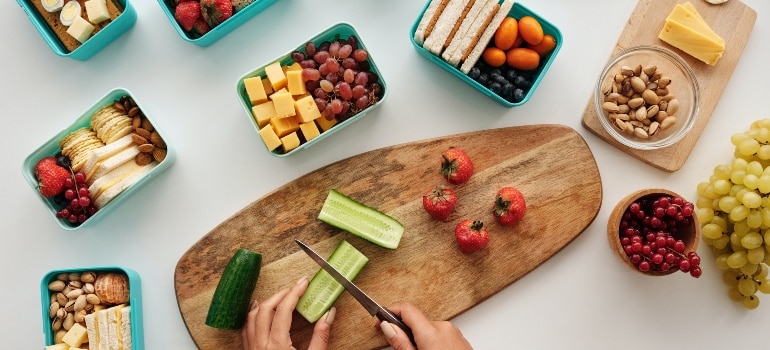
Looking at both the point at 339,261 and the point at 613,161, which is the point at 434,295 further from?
the point at 613,161

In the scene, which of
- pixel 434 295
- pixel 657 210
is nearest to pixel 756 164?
pixel 657 210

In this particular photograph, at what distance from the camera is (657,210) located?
1.70 meters

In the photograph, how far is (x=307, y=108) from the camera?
167cm

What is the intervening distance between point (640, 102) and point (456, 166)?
602 mm

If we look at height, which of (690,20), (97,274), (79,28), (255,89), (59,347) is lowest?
(59,347)

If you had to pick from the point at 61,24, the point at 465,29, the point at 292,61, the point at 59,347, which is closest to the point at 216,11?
the point at 292,61

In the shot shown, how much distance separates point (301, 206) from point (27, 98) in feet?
3.09

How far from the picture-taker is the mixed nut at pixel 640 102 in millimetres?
1783

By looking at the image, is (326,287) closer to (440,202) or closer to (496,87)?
(440,202)

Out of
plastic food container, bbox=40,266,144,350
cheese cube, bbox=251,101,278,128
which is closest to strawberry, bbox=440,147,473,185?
cheese cube, bbox=251,101,278,128

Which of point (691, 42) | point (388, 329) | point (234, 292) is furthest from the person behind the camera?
point (691, 42)

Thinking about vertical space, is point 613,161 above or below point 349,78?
below

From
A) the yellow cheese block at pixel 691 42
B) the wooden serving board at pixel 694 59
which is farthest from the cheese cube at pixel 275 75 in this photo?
the yellow cheese block at pixel 691 42

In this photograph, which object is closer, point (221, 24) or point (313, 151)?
point (221, 24)
